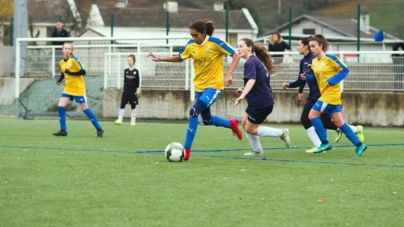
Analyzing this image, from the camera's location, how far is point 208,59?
38.1ft

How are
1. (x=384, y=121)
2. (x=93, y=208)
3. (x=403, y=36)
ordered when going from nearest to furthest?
(x=93, y=208)
(x=384, y=121)
(x=403, y=36)

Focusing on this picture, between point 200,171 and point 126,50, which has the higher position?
point 126,50

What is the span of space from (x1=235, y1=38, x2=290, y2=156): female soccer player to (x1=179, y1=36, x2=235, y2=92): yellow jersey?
33 centimetres

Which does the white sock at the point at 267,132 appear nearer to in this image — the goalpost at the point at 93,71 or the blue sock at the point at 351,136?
the blue sock at the point at 351,136

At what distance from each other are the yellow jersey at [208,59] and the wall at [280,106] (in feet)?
32.3

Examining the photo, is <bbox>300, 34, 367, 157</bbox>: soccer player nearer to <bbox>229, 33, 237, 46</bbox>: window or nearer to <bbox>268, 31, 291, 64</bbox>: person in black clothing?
<bbox>268, 31, 291, 64</bbox>: person in black clothing

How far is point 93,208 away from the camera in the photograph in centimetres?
696

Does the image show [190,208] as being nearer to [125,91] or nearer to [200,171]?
[200,171]

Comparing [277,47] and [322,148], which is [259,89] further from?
[277,47]

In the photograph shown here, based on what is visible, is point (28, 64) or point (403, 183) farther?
point (28, 64)

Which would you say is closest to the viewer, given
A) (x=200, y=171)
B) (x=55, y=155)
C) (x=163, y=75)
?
(x=200, y=171)

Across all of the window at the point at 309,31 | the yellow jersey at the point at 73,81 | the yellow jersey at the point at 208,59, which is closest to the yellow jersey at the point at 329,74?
the yellow jersey at the point at 208,59

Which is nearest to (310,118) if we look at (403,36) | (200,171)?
(200,171)

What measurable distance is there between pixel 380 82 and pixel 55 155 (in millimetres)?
12036
